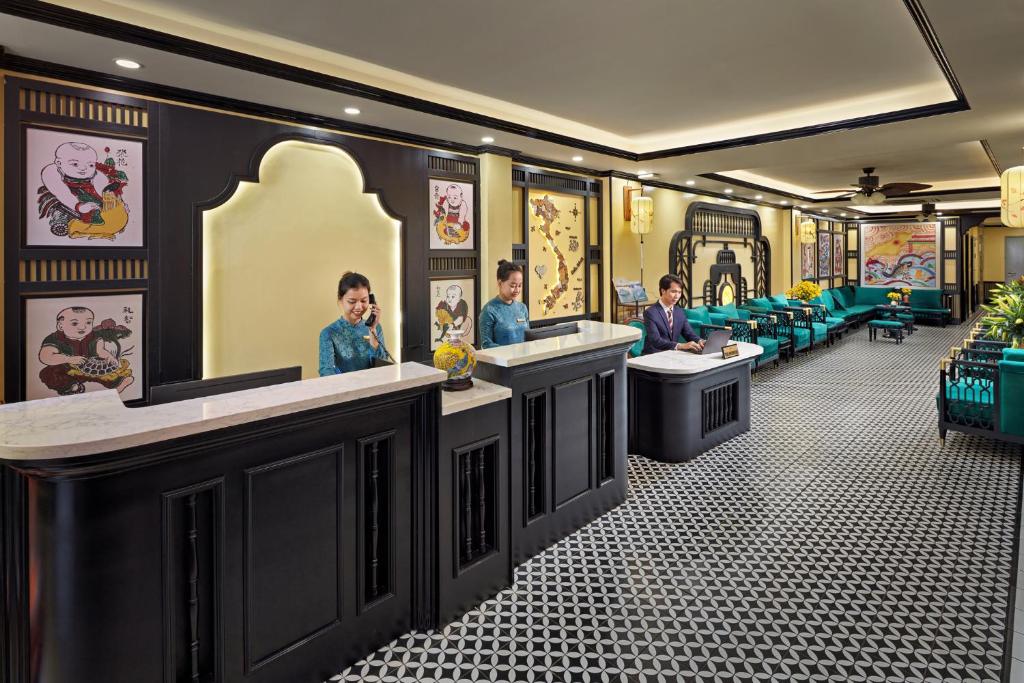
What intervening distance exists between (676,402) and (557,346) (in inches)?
73.3

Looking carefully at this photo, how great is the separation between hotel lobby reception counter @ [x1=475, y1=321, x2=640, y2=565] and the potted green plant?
4.35 meters

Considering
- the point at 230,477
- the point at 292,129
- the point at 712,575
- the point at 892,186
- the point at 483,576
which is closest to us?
the point at 230,477

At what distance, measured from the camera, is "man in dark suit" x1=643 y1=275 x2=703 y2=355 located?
5.47 m

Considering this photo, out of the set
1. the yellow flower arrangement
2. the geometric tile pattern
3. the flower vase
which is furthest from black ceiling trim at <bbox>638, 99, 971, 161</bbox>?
the yellow flower arrangement

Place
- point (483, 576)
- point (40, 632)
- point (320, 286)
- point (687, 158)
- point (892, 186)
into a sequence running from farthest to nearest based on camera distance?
point (892, 186) → point (687, 158) → point (320, 286) → point (483, 576) → point (40, 632)

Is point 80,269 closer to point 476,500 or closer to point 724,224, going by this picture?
point 476,500

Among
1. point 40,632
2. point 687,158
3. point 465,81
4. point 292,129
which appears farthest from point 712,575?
point 687,158

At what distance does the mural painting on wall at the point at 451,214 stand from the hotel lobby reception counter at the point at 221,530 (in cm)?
336

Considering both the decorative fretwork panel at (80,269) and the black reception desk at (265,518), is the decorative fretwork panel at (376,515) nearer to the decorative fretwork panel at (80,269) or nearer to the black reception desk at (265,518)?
the black reception desk at (265,518)

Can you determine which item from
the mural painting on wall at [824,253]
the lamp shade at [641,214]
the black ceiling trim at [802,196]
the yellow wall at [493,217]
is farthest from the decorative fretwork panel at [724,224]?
Result: the yellow wall at [493,217]

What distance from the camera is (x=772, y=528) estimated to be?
3.64 m

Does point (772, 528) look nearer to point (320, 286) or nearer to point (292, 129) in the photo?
point (320, 286)

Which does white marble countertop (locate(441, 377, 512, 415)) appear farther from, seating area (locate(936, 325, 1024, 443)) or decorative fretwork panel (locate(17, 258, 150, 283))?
seating area (locate(936, 325, 1024, 443))

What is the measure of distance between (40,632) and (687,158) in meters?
6.99
